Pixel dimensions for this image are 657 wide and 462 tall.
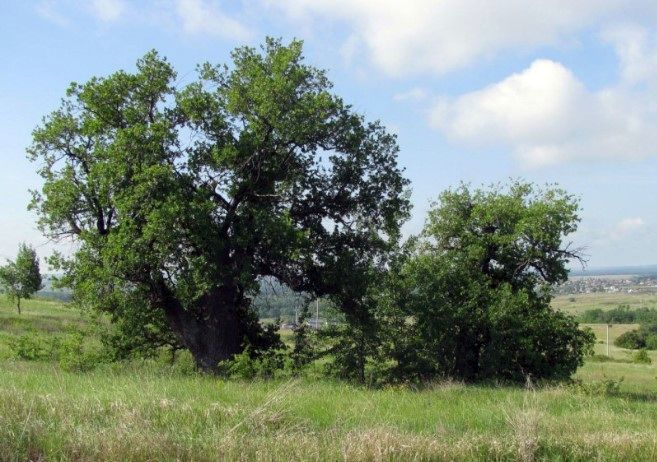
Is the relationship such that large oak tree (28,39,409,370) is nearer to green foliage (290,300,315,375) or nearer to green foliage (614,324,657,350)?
green foliage (290,300,315,375)

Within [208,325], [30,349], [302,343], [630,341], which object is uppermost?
[208,325]

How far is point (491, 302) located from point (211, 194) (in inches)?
417

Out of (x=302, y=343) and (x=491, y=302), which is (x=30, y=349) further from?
(x=491, y=302)

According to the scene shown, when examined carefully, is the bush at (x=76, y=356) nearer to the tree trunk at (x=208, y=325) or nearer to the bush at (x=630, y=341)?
the tree trunk at (x=208, y=325)

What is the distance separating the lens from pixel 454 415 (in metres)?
9.34

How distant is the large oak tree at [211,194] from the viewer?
1560 centimetres

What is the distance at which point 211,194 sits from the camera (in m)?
16.8

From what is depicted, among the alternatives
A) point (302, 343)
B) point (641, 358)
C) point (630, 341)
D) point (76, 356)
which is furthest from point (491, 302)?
point (630, 341)

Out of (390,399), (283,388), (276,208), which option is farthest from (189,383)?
(276,208)

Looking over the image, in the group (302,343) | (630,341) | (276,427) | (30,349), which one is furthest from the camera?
(630,341)


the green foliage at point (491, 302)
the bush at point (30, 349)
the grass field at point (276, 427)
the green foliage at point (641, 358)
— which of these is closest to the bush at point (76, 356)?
the bush at point (30, 349)

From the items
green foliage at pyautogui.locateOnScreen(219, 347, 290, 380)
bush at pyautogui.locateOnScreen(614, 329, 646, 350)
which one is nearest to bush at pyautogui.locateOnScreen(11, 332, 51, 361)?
green foliage at pyautogui.locateOnScreen(219, 347, 290, 380)

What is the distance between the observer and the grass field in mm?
6520

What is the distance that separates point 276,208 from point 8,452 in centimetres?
1167
